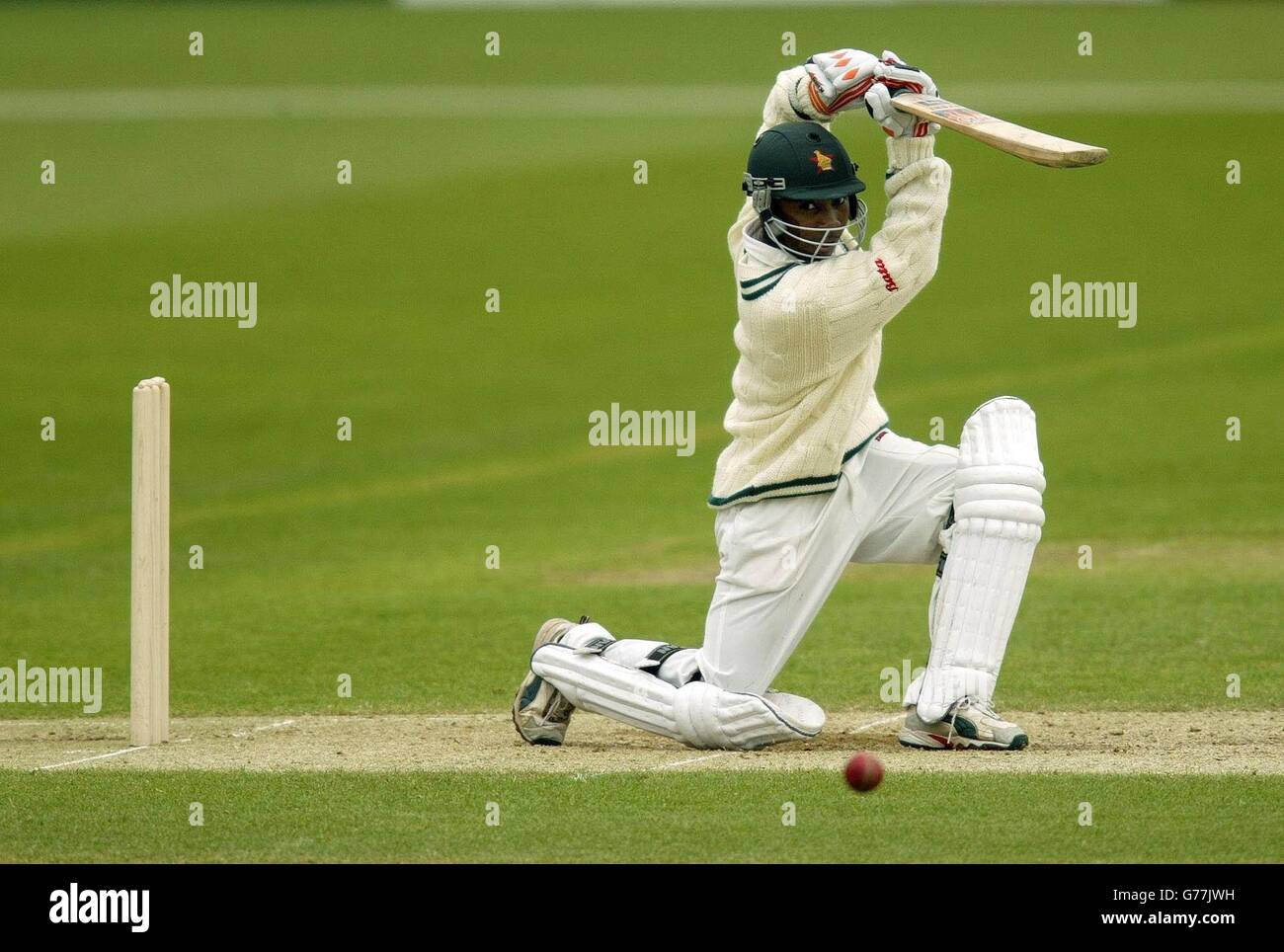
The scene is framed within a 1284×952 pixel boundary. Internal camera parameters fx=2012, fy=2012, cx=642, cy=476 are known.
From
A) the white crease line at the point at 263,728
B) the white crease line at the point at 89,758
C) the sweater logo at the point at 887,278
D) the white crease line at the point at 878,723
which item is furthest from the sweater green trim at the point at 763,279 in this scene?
the white crease line at the point at 89,758

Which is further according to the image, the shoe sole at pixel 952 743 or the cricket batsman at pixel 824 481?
the shoe sole at pixel 952 743

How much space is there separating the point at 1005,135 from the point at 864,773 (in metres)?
2.40

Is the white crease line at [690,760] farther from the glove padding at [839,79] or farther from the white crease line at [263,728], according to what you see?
the glove padding at [839,79]

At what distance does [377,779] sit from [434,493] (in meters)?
11.8

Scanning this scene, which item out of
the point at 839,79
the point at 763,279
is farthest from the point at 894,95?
the point at 763,279

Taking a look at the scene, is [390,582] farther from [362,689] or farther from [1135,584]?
[1135,584]

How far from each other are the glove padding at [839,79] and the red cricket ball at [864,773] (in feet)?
8.57

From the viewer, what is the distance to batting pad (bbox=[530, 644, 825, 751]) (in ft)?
26.7

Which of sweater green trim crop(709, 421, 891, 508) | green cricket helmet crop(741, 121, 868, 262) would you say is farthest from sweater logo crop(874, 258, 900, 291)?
sweater green trim crop(709, 421, 891, 508)

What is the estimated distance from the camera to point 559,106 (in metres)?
42.8

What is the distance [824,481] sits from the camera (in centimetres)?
821

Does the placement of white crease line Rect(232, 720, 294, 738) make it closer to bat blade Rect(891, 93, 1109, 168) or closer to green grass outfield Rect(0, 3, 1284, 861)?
green grass outfield Rect(0, 3, 1284, 861)

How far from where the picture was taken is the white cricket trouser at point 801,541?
27.1ft

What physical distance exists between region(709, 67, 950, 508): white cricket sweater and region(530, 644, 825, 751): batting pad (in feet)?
2.68
